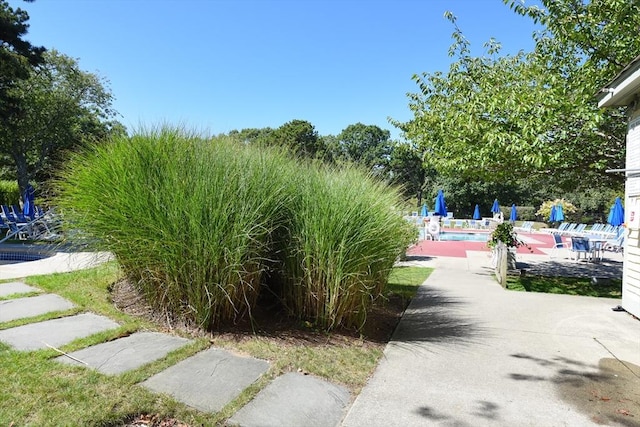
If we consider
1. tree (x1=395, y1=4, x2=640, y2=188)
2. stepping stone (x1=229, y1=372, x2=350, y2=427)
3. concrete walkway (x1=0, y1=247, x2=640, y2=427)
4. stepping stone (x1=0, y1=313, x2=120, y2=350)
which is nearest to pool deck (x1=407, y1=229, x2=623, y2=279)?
tree (x1=395, y1=4, x2=640, y2=188)

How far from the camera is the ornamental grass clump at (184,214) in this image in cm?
338

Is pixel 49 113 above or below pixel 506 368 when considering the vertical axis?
above

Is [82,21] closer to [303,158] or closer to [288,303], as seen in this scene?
[303,158]

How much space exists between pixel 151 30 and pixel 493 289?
1011cm

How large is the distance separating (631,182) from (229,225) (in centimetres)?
558

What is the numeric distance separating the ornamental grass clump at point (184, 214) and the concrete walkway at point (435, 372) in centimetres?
52

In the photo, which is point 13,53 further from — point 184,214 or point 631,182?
point 631,182

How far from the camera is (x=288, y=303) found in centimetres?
413

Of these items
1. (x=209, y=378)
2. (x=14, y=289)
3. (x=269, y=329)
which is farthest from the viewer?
(x=14, y=289)

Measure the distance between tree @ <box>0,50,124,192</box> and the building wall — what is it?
18293 millimetres

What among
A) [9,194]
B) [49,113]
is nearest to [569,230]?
[49,113]

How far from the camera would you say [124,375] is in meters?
2.55

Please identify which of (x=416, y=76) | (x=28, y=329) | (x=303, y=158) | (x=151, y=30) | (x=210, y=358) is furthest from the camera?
(x=151, y=30)

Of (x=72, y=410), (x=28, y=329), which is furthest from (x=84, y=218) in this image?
(x=72, y=410)
